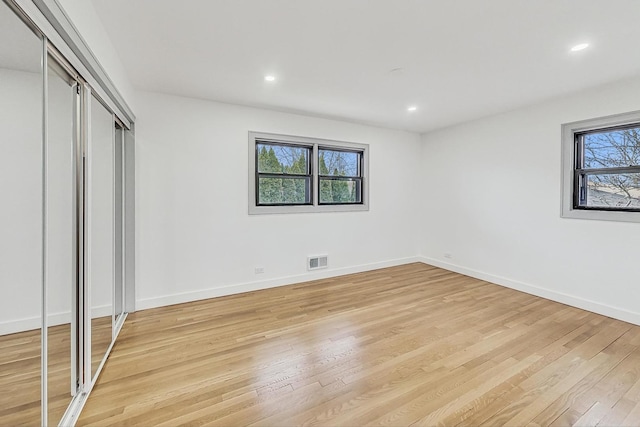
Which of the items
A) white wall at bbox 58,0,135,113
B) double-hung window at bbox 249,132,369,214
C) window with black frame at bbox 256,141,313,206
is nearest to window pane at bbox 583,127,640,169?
double-hung window at bbox 249,132,369,214

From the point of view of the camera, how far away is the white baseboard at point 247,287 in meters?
3.37

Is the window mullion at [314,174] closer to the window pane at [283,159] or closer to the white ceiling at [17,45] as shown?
the window pane at [283,159]

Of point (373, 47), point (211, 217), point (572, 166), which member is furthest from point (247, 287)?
point (572, 166)

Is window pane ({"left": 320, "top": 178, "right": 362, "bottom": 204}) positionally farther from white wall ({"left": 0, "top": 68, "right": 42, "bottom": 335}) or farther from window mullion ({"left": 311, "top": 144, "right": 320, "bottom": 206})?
white wall ({"left": 0, "top": 68, "right": 42, "bottom": 335})

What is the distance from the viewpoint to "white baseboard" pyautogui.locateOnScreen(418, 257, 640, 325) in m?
3.01

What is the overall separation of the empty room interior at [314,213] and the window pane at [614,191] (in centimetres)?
2

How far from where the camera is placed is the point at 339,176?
4.72m

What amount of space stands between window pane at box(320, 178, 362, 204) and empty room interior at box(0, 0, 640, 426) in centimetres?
4

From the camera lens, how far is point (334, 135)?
4535 millimetres

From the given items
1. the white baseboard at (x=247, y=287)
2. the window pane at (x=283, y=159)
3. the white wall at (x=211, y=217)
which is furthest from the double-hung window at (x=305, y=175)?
the white baseboard at (x=247, y=287)

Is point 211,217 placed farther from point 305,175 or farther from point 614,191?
point 614,191

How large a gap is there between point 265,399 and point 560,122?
4397 mm

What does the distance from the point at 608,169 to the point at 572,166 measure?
12.4 inches

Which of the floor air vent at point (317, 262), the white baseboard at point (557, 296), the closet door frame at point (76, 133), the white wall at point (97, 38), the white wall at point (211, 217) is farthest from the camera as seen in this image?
the floor air vent at point (317, 262)
